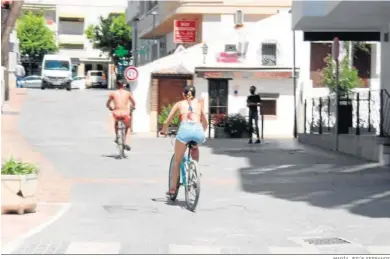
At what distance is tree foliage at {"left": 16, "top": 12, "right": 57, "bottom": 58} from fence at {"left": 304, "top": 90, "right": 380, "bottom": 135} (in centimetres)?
5796

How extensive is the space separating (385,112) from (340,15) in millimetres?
2433

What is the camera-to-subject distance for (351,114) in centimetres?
2308

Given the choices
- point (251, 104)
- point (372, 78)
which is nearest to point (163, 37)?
point (372, 78)

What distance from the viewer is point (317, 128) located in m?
26.0

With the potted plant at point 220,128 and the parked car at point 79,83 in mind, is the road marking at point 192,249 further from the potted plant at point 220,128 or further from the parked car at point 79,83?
the parked car at point 79,83

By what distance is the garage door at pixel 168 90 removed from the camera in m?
35.9

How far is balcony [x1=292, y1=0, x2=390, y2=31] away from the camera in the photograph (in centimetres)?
1950

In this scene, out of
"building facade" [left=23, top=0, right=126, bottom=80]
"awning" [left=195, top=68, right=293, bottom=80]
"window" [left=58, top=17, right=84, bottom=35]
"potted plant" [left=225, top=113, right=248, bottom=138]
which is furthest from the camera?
"window" [left=58, top=17, right=84, bottom=35]

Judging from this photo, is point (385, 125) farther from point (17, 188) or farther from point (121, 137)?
point (17, 188)

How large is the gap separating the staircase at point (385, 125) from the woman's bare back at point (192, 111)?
7076 mm

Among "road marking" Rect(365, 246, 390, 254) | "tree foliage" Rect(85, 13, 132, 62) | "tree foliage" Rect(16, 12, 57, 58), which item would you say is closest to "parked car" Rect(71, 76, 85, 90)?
"tree foliage" Rect(85, 13, 132, 62)

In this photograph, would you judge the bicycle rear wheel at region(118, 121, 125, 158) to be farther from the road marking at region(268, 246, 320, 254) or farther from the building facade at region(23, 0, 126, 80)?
the building facade at region(23, 0, 126, 80)

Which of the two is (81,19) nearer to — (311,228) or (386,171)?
(386,171)

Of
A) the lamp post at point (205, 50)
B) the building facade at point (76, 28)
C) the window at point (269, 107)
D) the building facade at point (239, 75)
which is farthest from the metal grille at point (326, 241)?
the building facade at point (76, 28)
